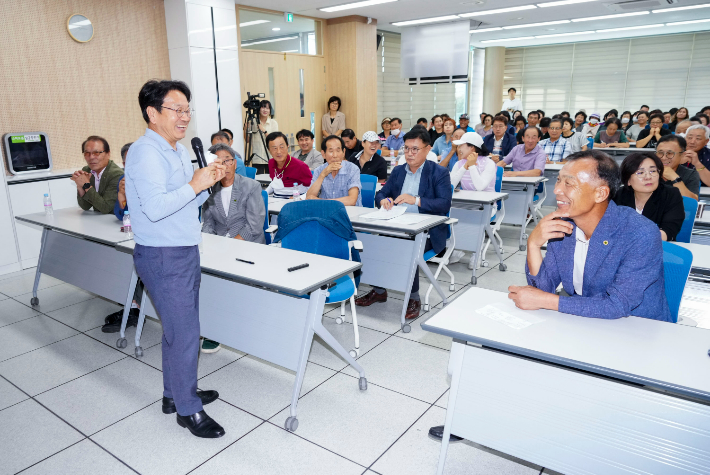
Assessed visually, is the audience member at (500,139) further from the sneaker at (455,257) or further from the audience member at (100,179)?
the audience member at (100,179)

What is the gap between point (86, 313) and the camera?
12.6 feet

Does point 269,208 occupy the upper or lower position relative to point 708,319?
upper

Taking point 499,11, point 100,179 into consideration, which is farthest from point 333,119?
point 100,179

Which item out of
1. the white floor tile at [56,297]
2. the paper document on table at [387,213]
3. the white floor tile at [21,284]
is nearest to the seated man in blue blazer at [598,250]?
the paper document on table at [387,213]

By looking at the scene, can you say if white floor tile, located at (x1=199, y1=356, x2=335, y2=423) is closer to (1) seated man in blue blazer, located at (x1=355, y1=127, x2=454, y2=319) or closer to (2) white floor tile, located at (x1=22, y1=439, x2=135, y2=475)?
(2) white floor tile, located at (x1=22, y1=439, x2=135, y2=475)

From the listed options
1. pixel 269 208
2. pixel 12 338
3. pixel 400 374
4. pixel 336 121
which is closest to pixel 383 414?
pixel 400 374

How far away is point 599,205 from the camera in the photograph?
185 cm

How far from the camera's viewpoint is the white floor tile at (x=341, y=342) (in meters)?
3.02

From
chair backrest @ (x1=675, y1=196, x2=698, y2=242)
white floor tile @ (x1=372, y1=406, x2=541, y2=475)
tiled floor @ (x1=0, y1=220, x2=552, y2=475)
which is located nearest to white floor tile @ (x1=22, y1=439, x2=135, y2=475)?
tiled floor @ (x1=0, y1=220, x2=552, y2=475)

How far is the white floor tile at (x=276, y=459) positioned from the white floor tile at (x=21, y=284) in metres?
3.36

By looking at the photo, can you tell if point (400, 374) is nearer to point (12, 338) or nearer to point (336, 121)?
point (12, 338)

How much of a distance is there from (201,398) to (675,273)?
2.46 meters

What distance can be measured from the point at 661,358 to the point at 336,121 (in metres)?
8.41

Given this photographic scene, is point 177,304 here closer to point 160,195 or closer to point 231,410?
point 160,195
